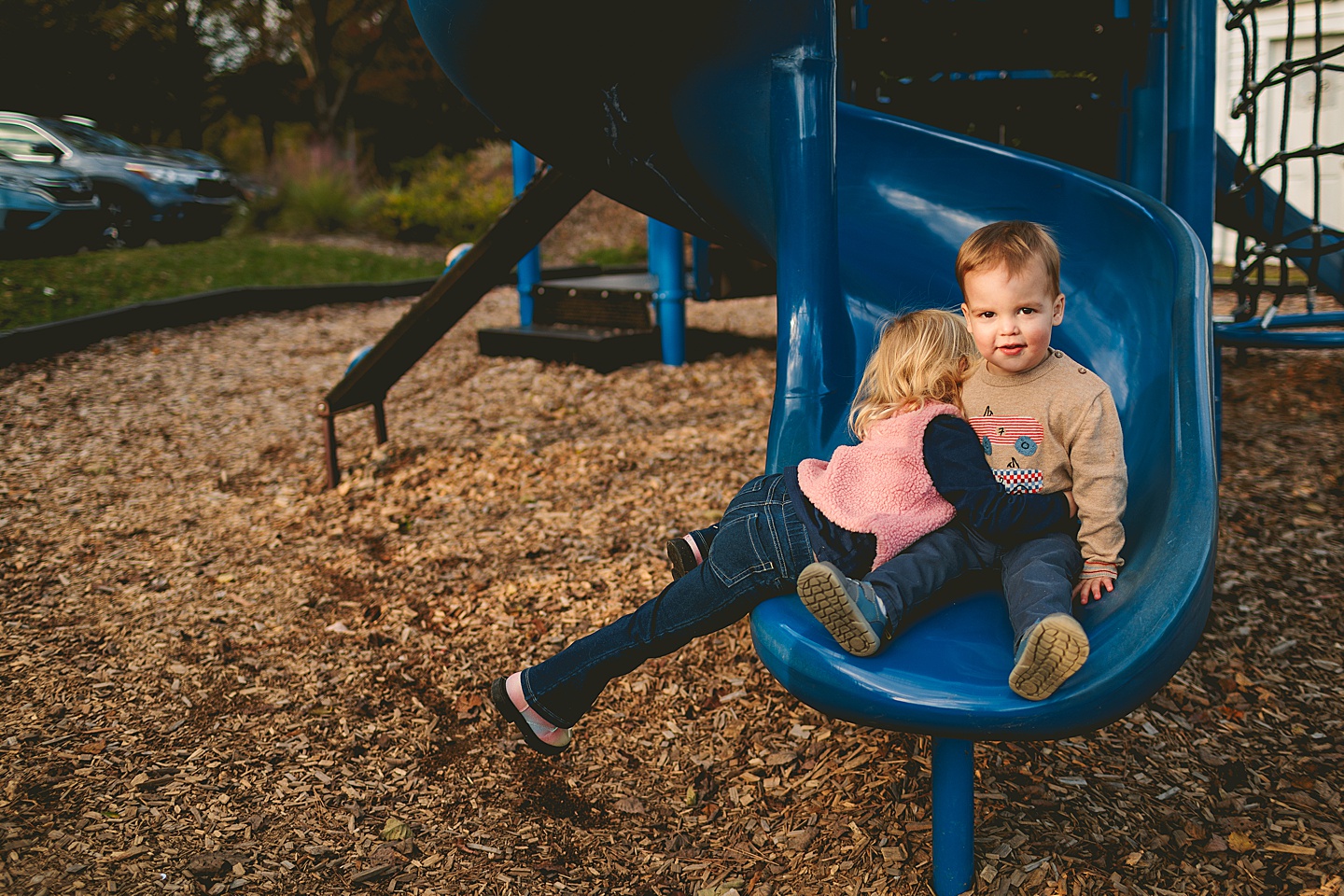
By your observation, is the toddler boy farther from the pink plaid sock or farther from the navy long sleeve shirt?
the pink plaid sock

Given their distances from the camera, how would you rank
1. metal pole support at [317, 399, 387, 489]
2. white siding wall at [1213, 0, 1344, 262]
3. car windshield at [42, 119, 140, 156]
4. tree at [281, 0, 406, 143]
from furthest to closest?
tree at [281, 0, 406, 143] < car windshield at [42, 119, 140, 156] < white siding wall at [1213, 0, 1344, 262] < metal pole support at [317, 399, 387, 489]

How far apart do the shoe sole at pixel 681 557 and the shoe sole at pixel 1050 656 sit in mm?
897

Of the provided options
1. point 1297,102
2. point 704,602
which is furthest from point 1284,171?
point 1297,102

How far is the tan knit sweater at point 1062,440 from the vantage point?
1.62 m

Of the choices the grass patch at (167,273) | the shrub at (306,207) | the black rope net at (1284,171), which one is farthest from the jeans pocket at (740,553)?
the shrub at (306,207)

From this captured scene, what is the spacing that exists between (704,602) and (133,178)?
33.2 feet

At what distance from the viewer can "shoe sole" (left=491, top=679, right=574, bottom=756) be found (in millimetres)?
1964

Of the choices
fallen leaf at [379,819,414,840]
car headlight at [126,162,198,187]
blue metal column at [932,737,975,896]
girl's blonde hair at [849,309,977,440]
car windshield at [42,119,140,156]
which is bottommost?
fallen leaf at [379,819,414,840]

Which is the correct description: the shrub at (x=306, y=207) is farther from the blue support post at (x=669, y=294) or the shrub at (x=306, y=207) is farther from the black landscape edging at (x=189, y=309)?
the blue support post at (x=669, y=294)

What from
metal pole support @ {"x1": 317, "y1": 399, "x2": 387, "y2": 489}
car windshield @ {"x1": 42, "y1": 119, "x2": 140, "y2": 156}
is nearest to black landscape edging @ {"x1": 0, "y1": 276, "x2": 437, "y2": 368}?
metal pole support @ {"x1": 317, "y1": 399, "x2": 387, "y2": 489}

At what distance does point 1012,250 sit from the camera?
1695mm

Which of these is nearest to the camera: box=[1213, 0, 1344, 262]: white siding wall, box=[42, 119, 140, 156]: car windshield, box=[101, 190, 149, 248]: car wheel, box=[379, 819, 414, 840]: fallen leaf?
box=[379, 819, 414, 840]: fallen leaf

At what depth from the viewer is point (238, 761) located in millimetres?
2139

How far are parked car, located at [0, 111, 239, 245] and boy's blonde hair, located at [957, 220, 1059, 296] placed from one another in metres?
9.74
